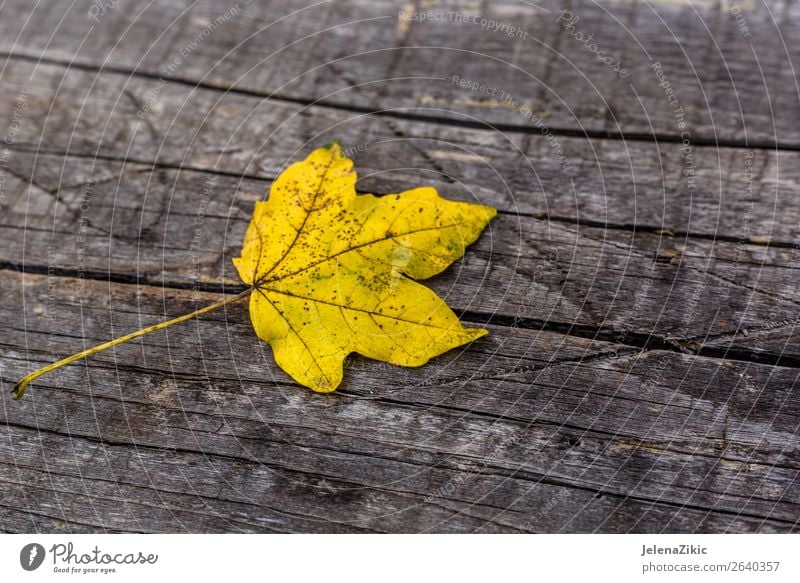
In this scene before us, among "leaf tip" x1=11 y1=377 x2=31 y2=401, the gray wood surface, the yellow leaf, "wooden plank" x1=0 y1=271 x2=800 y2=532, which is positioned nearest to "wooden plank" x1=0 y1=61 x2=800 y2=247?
the gray wood surface

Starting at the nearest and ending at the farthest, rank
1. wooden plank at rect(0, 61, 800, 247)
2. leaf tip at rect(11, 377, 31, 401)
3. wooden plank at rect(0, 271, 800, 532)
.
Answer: wooden plank at rect(0, 271, 800, 532), leaf tip at rect(11, 377, 31, 401), wooden plank at rect(0, 61, 800, 247)

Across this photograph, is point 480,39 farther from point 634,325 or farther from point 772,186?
point 634,325

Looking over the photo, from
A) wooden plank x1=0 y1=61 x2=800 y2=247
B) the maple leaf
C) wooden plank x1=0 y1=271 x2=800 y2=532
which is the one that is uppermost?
wooden plank x1=0 y1=61 x2=800 y2=247

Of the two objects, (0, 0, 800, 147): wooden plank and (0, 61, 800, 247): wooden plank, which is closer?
(0, 61, 800, 247): wooden plank

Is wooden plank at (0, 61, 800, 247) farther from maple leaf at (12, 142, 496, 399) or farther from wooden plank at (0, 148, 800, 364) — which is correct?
maple leaf at (12, 142, 496, 399)

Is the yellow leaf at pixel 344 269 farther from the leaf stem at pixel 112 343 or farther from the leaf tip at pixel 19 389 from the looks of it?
the leaf tip at pixel 19 389

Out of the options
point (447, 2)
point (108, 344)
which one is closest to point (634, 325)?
point (108, 344)

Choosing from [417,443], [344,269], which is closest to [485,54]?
[344,269]
